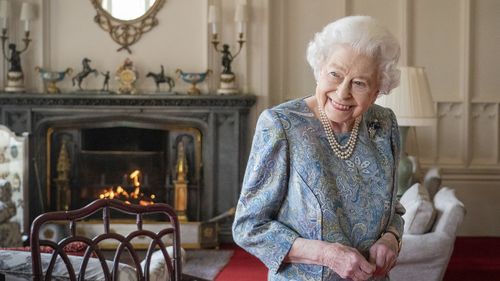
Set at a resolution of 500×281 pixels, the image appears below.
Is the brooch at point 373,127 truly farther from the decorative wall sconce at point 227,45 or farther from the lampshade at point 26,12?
the lampshade at point 26,12

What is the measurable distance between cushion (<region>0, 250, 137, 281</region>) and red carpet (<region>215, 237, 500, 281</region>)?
2830 mm

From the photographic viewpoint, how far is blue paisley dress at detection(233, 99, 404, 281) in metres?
1.79

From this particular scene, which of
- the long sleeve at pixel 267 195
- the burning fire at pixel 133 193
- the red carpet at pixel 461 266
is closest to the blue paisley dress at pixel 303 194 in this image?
the long sleeve at pixel 267 195

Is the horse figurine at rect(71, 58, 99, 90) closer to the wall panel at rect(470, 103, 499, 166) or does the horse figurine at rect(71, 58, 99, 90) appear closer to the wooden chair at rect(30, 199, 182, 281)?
the wall panel at rect(470, 103, 499, 166)

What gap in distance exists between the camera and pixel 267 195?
1.80 m

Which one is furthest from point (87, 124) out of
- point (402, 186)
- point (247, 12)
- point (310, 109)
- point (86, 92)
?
point (310, 109)

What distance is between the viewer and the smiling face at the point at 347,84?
181 cm

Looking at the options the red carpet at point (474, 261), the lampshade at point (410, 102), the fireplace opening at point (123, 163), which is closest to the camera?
the lampshade at point (410, 102)

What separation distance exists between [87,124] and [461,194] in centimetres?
312

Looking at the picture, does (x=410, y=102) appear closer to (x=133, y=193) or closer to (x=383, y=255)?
(x=133, y=193)

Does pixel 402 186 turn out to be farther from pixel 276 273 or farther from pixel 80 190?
pixel 276 273

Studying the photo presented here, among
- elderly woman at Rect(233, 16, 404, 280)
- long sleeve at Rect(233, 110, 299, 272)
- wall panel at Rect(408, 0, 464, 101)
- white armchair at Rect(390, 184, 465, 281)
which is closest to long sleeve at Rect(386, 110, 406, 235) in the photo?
elderly woman at Rect(233, 16, 404, 280)

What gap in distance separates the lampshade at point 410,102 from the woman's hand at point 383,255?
3.01 metres

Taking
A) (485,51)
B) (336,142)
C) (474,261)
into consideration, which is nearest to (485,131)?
(485,51)
